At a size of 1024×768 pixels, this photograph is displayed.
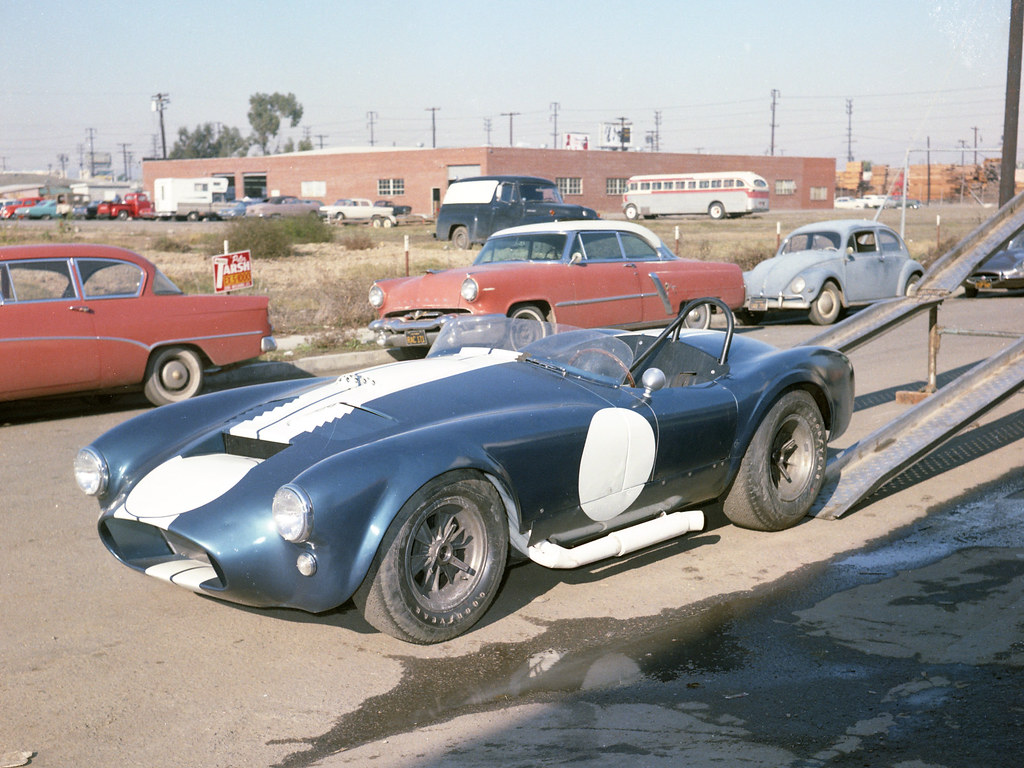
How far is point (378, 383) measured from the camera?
204 inches

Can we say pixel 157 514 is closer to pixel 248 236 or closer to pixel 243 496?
pixel 243 496

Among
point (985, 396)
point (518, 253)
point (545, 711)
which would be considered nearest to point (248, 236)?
point (518, 253)

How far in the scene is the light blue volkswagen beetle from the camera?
16047mm

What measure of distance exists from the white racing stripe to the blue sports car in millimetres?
16

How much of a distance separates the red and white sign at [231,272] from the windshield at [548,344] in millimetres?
7474

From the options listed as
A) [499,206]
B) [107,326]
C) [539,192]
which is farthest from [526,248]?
[539,192]

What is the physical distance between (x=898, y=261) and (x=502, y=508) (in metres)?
14.3

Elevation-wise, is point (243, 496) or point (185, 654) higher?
point (243, 496)

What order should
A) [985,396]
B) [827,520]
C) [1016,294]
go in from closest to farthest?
[827,520], [985,396], [1016,294]

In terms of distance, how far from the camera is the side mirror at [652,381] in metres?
5.20

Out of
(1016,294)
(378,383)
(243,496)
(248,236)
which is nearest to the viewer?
(243,496)

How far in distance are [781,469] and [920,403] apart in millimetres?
1537

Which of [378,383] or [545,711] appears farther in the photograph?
[378,383]

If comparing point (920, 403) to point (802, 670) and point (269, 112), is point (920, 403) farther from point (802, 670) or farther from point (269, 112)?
point (269, 112)
